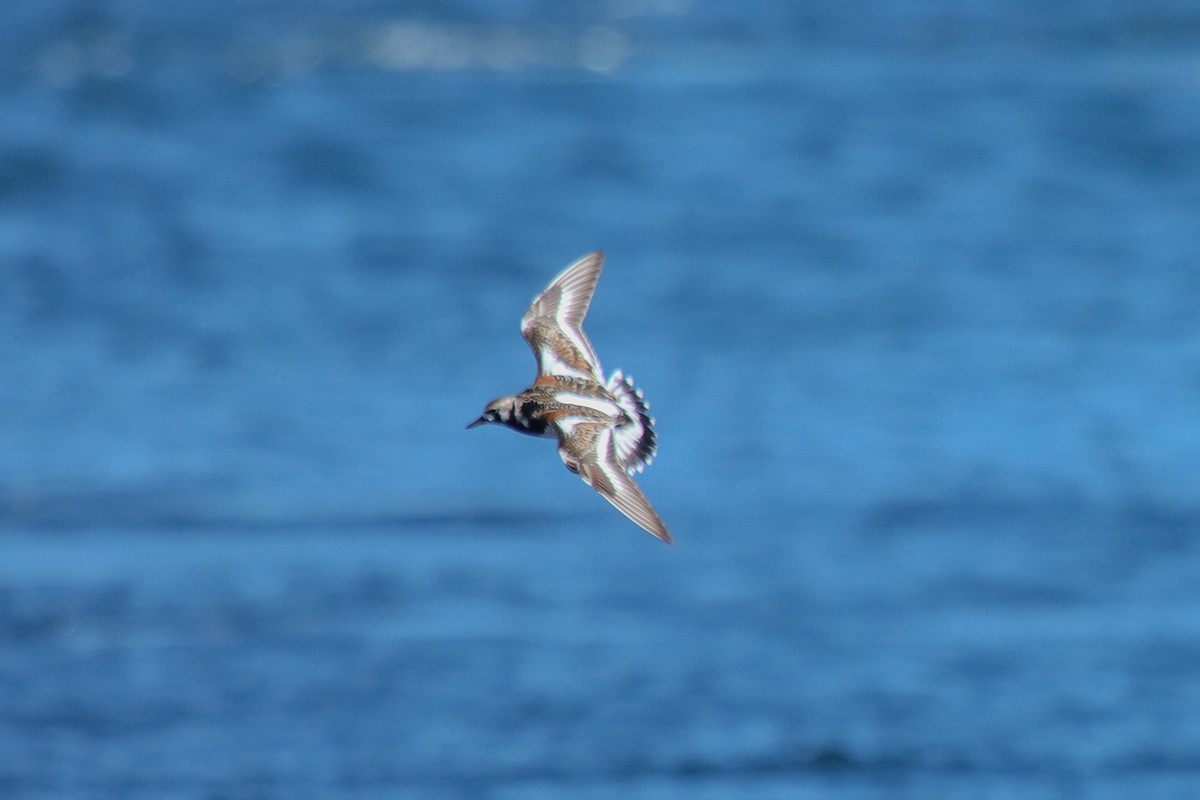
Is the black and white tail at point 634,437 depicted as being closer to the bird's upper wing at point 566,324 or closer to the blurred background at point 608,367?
the bird's upper wing at point 566,324

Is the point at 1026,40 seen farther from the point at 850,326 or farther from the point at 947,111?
the point at 850,326

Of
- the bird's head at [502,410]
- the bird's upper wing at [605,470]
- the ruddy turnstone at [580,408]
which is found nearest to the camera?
the bird's upper wing at [605,470]

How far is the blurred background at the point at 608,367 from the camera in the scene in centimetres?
799

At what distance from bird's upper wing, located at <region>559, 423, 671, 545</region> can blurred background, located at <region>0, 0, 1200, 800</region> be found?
6.89ft

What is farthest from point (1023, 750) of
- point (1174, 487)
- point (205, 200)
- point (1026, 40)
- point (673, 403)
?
point (1026, 40)

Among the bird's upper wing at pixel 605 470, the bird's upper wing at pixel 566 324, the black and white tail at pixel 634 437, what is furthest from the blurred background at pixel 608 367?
the bird's upper wing at pixel 605 470

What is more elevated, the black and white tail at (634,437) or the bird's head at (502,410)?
the bird's head at (502,410)

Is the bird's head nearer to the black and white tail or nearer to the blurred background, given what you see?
the black and white tail

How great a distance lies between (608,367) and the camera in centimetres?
1138

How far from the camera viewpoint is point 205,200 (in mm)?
14695

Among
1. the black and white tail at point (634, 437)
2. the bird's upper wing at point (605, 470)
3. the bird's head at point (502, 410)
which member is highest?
the bird's head at point (502, 410)

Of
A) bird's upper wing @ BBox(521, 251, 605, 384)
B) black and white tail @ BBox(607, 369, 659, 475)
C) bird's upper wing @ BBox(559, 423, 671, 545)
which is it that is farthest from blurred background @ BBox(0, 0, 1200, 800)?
bird's upper wing @ BBox(559, 423, 671, 545)

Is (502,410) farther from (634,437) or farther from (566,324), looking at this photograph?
(566,324)

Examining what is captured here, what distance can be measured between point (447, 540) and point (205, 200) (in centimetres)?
604
